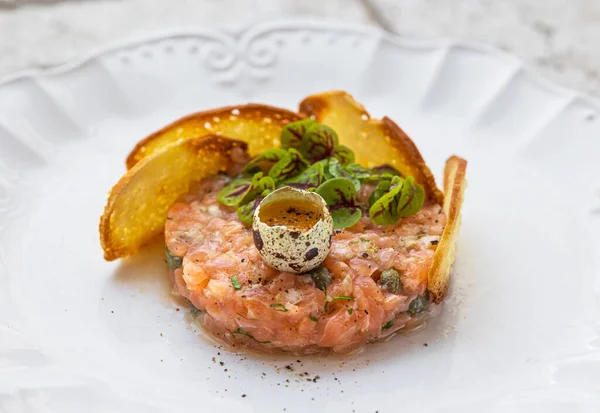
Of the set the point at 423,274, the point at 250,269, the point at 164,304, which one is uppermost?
the point at 423,274

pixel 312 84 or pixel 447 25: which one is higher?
pixel 447 25

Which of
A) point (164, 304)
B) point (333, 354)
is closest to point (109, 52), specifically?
point (164, 304)

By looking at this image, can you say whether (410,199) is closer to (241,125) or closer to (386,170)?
(386,170)

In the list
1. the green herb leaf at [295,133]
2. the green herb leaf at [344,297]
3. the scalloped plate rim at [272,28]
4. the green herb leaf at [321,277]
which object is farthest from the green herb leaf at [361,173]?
the scalloped plate rim at [272,28]

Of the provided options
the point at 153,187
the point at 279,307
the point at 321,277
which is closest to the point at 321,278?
Result: the point at 321,277

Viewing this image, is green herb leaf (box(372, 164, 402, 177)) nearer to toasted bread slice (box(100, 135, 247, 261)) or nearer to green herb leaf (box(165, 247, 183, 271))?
toasted bread slice (box(100, 135, 247, 261))

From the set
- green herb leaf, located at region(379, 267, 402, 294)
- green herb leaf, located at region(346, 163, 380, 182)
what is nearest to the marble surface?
green herb leaf, located at region(346, 163, 380, 182)

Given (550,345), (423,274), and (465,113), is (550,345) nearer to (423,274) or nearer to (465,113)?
(423,274)
